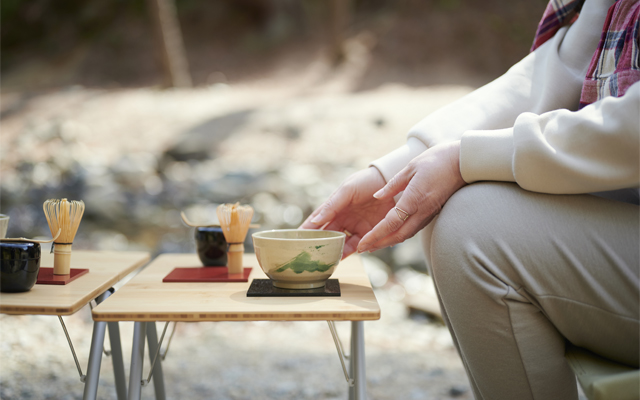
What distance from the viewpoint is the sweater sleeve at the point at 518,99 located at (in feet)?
3.04

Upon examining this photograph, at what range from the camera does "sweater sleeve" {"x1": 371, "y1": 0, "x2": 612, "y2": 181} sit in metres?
0.93

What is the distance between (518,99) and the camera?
0.95 m

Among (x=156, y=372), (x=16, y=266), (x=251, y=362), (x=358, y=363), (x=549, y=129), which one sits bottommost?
(x=251, y=362)

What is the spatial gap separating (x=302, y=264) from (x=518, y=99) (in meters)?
0.50

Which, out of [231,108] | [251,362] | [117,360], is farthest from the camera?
[231,108]

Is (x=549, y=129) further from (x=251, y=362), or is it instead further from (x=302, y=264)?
(x=251, y=362)

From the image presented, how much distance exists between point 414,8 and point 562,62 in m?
9.63

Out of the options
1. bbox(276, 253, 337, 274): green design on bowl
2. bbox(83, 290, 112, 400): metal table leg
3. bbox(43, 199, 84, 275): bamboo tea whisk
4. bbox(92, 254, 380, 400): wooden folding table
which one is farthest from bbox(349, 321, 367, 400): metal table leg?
bbox(43, 199, 84, 275): bamboo tea whisk

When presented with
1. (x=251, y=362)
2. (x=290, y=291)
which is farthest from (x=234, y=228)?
(x=251, y=362)

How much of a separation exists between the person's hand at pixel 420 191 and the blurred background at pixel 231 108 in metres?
0.86

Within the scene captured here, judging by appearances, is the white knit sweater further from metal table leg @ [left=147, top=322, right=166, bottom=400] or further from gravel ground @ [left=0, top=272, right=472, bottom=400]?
gravel ground @ [left=0, top=272, right=472, bottom=400]

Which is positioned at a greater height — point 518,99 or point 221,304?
point 518,99

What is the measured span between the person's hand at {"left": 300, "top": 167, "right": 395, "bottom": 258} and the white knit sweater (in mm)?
37

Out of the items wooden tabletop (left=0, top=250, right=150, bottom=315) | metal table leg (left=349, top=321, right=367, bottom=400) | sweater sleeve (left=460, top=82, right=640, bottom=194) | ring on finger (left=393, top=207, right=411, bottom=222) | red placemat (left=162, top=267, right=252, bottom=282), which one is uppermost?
sweater sleeve (left=460, top=82, right=640, bottom=194)
